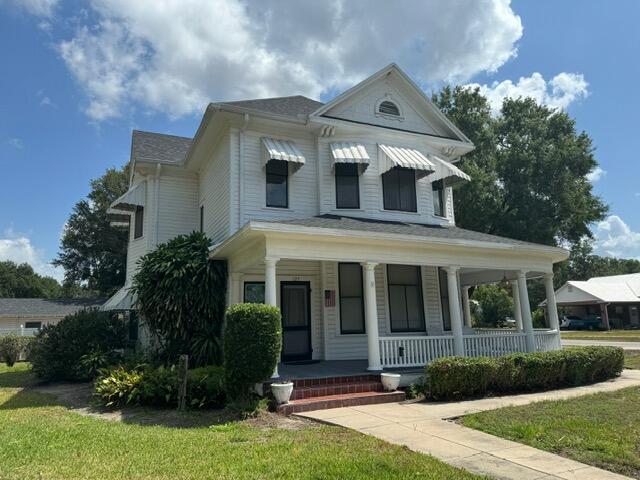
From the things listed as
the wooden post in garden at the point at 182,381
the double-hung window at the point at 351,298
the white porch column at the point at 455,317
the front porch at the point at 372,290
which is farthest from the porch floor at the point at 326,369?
the wooden post in garden at the point at 182,381

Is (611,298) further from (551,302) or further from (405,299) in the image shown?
(405,299)

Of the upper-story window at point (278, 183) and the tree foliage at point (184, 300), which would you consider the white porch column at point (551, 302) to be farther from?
the tree foliage at point (184, 300)

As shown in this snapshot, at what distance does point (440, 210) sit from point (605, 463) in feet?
36.6

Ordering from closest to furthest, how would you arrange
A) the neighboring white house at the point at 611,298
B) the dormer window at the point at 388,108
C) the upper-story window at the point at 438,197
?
the dormer window at the point at 388,108
the upper-story window at the point at 438,197
the neighboring white house at the point at 611,298

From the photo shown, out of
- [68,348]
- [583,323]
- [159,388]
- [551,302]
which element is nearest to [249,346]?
A: [159,388]

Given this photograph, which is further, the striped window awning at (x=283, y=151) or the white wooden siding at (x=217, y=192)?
the white wooden siding at (x=217, y=192)

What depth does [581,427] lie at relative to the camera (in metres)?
6.91

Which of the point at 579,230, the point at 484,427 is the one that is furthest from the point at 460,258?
the point at 579,230

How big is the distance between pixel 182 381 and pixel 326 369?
3728 mm

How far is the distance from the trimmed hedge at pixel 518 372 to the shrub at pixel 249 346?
140 inches

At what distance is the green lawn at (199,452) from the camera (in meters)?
5.06

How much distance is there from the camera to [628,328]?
4675 cm

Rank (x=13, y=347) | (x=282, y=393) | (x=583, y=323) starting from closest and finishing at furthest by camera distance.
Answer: (x=282, y=393) < (x=13, y=347) < (x=583, y=323)

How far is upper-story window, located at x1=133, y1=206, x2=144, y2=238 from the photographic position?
17.1 meters
